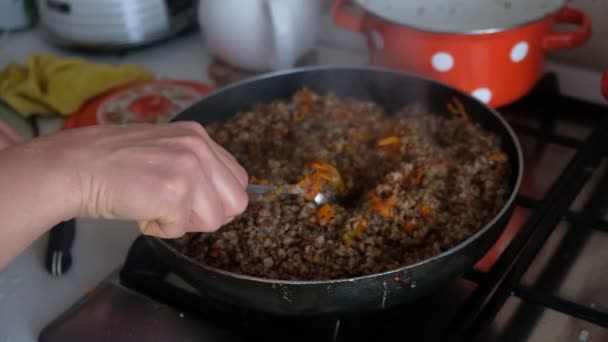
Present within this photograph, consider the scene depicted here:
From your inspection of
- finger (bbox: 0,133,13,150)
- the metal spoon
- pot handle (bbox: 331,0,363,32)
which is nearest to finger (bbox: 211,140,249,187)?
the metal spoon

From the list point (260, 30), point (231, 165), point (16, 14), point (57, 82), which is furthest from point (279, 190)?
point (16, 14)

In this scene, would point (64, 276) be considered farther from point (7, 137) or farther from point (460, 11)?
point (460, 11)

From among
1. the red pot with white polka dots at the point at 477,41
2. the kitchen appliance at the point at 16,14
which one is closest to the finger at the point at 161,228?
the red pot with white polka dots at the point at 477,41

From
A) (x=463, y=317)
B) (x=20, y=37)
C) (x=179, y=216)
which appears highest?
(x=179, y=216)

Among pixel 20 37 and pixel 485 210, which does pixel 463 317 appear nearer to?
pixel 485 210

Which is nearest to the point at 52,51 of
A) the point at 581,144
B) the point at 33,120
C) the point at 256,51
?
the point at 33,120

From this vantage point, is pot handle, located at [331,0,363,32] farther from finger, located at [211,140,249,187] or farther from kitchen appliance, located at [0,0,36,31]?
kitchen appliance, located at [0,0,36,31]

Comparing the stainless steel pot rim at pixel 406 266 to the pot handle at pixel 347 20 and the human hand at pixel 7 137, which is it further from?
the human hand at pixel 7 137
